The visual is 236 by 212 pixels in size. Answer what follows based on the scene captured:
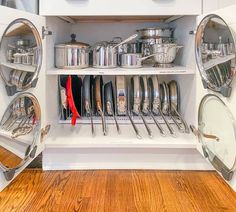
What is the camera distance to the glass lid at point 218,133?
2.65ft

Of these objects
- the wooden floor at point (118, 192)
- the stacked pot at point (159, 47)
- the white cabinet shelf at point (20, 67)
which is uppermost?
Result: the stacked pot at point (159, 47)

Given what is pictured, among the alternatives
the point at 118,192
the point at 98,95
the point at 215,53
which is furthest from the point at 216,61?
the point at 98,95

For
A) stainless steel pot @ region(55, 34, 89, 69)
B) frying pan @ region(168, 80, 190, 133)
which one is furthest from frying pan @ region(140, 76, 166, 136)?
stainless steel pot @ region(55, 34, 89, 69)

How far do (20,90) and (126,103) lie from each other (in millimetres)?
618

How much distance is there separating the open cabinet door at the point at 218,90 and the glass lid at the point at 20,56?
552 millimetres

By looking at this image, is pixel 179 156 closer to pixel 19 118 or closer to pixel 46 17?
pixel 19 118

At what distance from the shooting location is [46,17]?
117 centimetres

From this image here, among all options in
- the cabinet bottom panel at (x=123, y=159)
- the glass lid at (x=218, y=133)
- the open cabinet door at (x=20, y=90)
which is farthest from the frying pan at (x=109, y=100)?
the glass lid at (x=218, y=133)

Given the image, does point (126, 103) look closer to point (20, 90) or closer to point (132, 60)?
point (132, 60)

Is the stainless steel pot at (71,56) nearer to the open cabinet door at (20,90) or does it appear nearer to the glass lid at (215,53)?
the open cabinet door at (20,90)

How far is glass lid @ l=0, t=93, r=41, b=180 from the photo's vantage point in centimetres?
84

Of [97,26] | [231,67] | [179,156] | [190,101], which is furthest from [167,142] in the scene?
[97,26]

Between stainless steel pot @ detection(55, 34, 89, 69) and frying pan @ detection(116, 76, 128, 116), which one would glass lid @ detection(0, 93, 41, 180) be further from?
frying pan @ detection(116, 76, 128, 116)

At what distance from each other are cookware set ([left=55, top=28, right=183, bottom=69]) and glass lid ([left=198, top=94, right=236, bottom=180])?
1.06 ft
